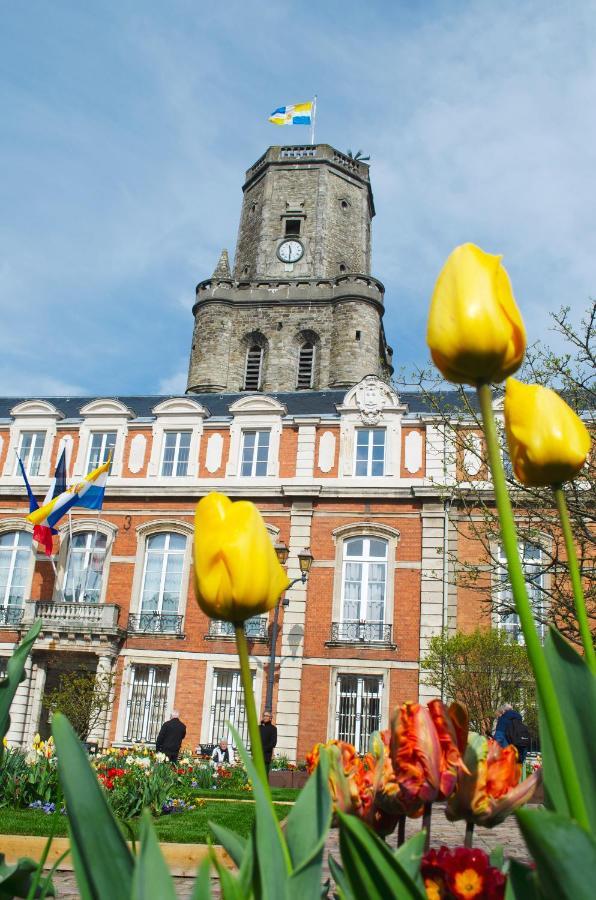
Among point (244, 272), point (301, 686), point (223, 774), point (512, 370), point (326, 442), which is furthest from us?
point (244, 272)

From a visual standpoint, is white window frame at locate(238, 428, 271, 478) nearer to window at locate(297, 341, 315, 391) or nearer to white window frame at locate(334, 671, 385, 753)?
white window frame at locate(334, 671, 385, 753)

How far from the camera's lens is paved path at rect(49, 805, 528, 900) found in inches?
256

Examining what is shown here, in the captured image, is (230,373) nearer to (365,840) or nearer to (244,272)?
(244,272)

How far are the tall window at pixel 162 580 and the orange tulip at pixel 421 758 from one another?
77.9 feet

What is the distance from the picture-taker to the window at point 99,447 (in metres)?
27.4

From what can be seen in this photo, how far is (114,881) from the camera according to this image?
145 cm

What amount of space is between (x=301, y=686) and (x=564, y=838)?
2311 centimetres

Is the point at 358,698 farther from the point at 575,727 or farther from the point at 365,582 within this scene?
the point at 575,727

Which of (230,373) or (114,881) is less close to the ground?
(230,373)

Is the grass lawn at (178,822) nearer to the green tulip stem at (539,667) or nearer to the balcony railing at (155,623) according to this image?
the green tulip stem at (539,667)

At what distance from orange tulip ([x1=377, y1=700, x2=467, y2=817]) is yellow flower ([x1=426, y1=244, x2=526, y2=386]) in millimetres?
824

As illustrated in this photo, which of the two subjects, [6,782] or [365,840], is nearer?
[365,840]

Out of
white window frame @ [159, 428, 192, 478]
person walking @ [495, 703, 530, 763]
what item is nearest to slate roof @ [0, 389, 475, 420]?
white window frame @ [159, 428, 192, 478]

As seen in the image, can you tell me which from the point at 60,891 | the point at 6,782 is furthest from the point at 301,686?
the point at 60,891
